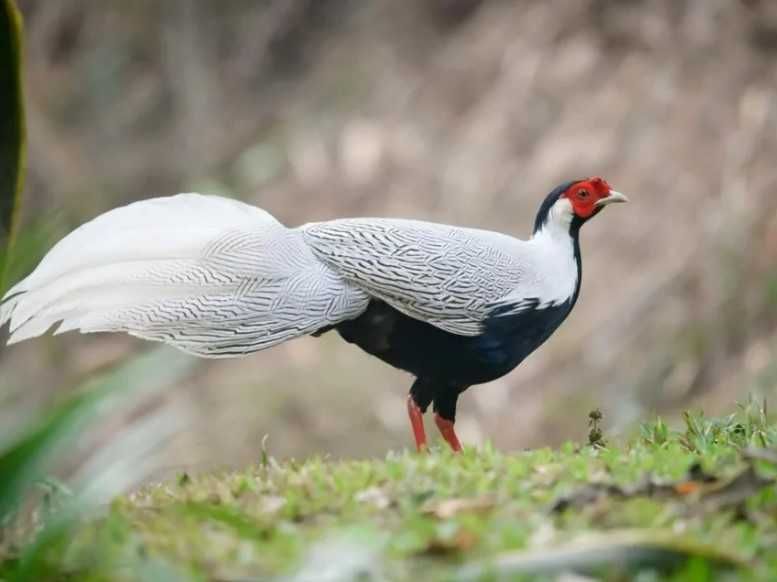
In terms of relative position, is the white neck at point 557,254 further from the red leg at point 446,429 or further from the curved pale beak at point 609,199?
the red leg at point 446,429

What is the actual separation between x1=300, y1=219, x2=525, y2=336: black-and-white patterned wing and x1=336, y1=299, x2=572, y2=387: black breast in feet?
0.27

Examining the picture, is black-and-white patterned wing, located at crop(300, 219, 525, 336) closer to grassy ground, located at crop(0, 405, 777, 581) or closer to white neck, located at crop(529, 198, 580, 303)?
white neck, located at crop(529, 198, 580, 303)

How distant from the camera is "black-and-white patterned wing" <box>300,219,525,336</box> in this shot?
5.12 m

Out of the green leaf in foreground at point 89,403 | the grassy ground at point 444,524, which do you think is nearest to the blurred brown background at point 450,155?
the grassy ground at point 444,524

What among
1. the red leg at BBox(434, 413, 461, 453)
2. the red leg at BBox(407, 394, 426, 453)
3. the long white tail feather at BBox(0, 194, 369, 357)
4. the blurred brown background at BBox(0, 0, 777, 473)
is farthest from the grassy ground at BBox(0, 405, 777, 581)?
the blurred brown background at BBox(0, 0, 777, 473)

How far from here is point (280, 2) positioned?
15180 millimetres

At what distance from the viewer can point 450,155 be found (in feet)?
43.9

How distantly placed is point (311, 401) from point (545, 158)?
3039 mm

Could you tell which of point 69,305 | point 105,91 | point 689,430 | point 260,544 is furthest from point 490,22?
point 260,544

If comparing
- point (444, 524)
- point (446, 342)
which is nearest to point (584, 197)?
point (446, 342)

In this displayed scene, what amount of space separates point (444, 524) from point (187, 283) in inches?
Answer: 59.7

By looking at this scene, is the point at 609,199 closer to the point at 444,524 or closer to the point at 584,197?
the point at 584,197

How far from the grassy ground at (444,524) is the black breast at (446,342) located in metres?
0.77

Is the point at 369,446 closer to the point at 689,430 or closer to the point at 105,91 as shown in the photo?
the point at 105,91
